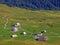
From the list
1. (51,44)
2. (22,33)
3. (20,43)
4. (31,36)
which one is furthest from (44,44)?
(22,33)

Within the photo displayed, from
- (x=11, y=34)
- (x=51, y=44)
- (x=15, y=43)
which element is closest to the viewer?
(x=15, y=43)

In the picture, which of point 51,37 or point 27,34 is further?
point 27,34

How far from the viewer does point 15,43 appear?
108 metres

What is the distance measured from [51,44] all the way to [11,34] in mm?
31843

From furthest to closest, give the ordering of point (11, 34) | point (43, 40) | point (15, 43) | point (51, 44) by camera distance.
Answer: point (11, 34) < point (43, 40) < point (51, 44) < point (15, 43)

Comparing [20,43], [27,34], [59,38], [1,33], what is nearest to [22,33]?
[27,34]

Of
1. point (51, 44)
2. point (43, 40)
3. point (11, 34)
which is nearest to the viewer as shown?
point (51, 44)

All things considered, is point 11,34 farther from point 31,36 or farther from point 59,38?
point 59,38

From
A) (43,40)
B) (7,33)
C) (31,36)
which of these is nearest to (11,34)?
(7,33)

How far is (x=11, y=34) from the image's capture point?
137500 millimetres

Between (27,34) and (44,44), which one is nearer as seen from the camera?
(44,44)

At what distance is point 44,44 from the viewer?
113m

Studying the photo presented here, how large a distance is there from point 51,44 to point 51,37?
18.1 m

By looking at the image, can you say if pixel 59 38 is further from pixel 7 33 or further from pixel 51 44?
pixel 7 33
